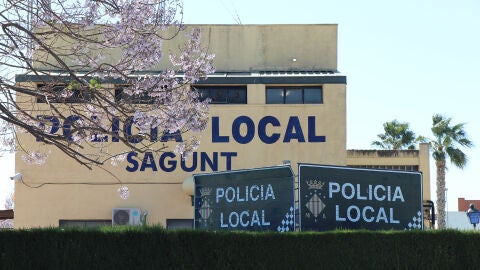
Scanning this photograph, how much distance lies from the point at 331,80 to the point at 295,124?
1.78 m

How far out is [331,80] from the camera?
85.6 ft

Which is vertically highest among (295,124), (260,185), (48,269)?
(295,124)

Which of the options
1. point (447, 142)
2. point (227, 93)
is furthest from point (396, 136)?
point (227, 93)

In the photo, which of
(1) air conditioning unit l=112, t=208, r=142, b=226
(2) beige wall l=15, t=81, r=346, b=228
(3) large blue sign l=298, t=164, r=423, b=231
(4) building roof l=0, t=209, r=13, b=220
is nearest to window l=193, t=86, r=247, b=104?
(2) beige wall l=15, t=81, r=346, b=228

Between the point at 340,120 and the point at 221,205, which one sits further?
the point at 340,120

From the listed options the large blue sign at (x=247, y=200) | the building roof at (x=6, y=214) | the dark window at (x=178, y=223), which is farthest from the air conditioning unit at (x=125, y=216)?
the large blue sign at (x=247, y=200)

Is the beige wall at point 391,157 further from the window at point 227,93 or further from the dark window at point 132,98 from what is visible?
the dark window at point 132,98

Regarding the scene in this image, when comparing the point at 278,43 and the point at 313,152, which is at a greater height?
the point at 278,43

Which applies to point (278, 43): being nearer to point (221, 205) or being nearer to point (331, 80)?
point (331, 80)

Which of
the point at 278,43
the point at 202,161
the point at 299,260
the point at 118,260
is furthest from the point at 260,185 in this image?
the point at 278,43

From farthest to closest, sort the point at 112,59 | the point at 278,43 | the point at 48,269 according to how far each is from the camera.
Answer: the point at 278,43 → the point at 112,59 → the point at 48,269

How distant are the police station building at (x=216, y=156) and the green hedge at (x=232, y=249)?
35.9 feet

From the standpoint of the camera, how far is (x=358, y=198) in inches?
650

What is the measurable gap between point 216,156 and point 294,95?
3.15 metres
